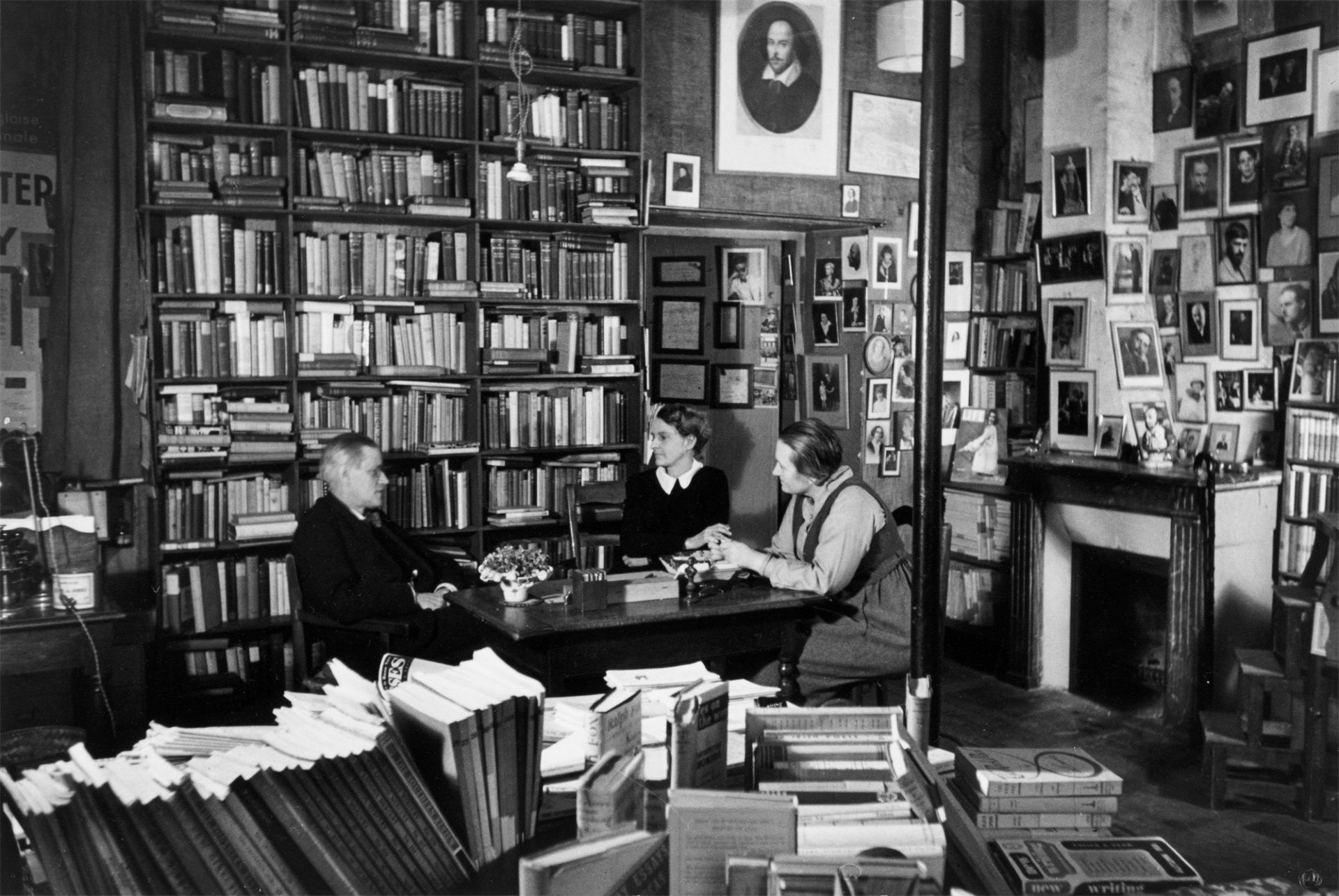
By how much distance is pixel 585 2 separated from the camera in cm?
Result: 554

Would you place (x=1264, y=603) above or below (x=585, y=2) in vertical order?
below

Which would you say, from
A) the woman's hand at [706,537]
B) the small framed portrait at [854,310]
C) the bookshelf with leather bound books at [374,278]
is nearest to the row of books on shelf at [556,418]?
the bookshelf with leather bound books at [374,278]

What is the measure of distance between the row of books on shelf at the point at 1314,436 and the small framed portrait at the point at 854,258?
2.43 metres

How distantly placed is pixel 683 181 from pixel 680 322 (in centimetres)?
142

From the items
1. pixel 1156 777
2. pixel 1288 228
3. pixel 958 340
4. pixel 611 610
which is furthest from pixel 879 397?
pixel 611 610

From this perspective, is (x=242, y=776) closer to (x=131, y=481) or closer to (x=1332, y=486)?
(x=131, y=481)

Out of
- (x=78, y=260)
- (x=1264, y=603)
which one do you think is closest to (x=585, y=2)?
(x=78, y=260)

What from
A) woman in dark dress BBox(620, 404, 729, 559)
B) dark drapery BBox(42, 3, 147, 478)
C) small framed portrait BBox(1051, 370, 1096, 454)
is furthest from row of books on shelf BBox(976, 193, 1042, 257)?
dark drapery BBox(42, 3, 147, 478)

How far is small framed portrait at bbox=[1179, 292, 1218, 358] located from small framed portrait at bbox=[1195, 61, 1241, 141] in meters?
0.78

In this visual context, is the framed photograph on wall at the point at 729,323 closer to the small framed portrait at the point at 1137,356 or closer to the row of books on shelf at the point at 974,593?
the row of books on shelf at the point at 974,593

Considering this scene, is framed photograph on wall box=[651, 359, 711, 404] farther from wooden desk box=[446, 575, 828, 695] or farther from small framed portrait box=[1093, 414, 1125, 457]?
wooden desk box=[446, 575, 828, 695]

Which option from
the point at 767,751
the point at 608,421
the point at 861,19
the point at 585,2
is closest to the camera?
the point at 767,751

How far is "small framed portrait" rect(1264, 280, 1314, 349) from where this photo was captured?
5.25 m

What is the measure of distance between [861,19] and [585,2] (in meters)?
1.77
